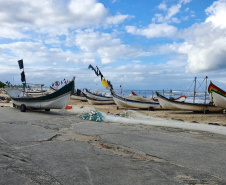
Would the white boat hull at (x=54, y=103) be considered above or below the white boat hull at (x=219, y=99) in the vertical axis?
below

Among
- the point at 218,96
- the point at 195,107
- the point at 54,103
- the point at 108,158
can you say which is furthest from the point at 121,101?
the point at 108,158

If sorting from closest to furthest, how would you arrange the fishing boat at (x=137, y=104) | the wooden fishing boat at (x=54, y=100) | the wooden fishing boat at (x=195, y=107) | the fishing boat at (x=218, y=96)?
the wooden fishing boat at (x=54, y=100) < the fishing boat at (x=218, y=96) < the wooden fishing boat at (x=195, y=107) < the fishing boat at (x=137, y=104)

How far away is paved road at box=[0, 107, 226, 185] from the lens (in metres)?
3.17

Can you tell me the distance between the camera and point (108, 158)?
4047mm

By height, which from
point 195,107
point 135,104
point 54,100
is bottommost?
point 195,107

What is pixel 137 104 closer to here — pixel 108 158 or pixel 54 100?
pixel 54 100

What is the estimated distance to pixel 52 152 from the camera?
4297 mm

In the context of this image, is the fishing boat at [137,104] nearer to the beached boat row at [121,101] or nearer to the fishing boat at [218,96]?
the beached boat row at [121,101]

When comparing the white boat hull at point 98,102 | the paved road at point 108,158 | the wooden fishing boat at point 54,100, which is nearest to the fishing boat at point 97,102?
the white boat hull at point 98,102

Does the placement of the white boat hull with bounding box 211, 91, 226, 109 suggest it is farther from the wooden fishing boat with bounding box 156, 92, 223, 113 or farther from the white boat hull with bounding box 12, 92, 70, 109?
the white boat hull with bounding box 12, 92, 70, 109

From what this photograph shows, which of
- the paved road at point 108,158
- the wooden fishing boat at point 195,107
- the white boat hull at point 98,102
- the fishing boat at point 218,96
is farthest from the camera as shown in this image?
the white boat hull at point 98,102

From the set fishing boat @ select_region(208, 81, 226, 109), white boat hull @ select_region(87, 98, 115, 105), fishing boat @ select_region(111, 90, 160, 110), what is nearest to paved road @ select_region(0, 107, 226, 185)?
fishing boat @ select_region(208, 81, 226, 109)

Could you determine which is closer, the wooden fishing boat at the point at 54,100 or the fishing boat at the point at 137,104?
the wooden fishing boat at the point at 54,100

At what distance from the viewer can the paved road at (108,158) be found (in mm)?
3168
